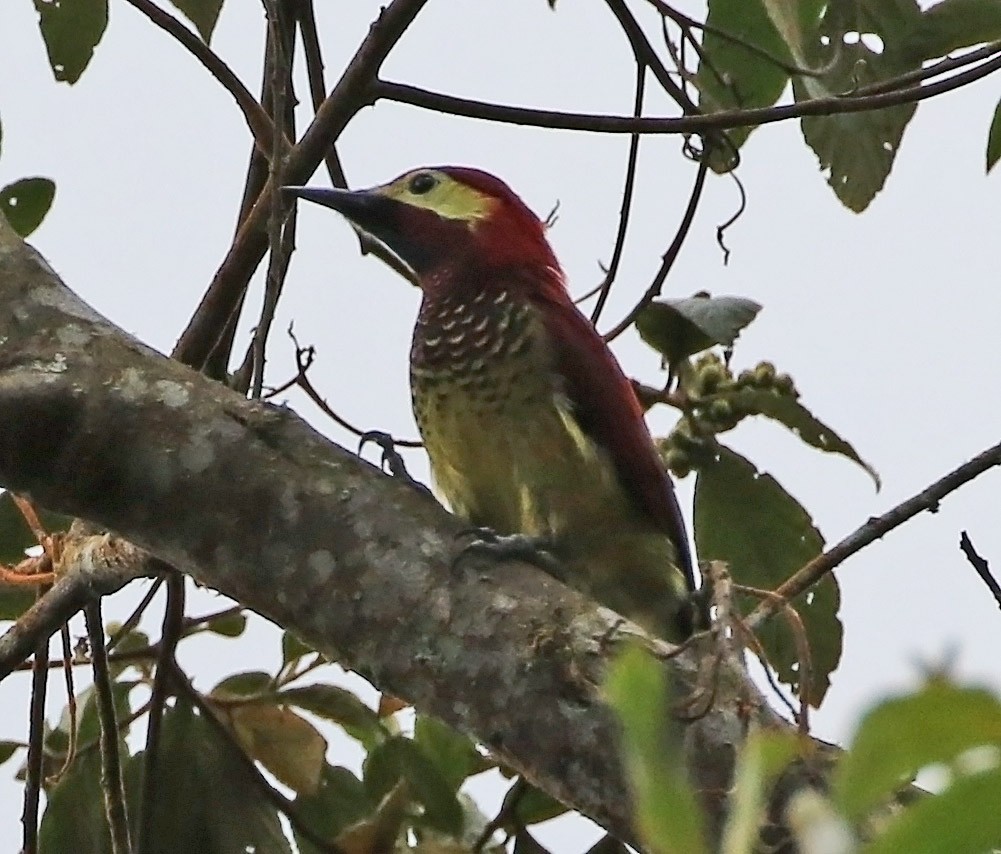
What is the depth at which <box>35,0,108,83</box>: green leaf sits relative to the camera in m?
1.99

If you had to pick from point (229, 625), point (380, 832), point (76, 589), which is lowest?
point (380, 832)

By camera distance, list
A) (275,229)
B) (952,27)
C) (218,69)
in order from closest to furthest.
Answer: (275,229) → (952,27) → (218,69)

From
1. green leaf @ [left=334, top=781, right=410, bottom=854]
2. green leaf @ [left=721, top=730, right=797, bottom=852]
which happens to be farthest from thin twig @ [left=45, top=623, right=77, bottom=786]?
green leaf @ [left=721, top=730, right=797, bottom=852]

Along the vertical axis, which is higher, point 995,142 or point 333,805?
point 995,142

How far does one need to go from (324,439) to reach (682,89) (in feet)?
3.36

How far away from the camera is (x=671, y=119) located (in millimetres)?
1716

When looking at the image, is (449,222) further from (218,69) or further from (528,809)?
(528,809)

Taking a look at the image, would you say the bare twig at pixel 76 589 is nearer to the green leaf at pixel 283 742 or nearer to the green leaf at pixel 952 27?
the green leaf at pixel 283 742

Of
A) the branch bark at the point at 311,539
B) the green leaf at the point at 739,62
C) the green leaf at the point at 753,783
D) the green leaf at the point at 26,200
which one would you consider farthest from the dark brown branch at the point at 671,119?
the green leaf at the point at 753,783

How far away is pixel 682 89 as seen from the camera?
6.76 ft

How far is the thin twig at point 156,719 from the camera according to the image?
1750 millimetres

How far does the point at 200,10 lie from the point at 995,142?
981mm

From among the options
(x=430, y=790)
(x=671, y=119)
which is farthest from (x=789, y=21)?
(x=430, y=790)

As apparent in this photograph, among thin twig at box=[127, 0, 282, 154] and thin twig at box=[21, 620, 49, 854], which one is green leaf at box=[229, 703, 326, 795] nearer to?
thin twig at box=[21, 620, 49, 854]
